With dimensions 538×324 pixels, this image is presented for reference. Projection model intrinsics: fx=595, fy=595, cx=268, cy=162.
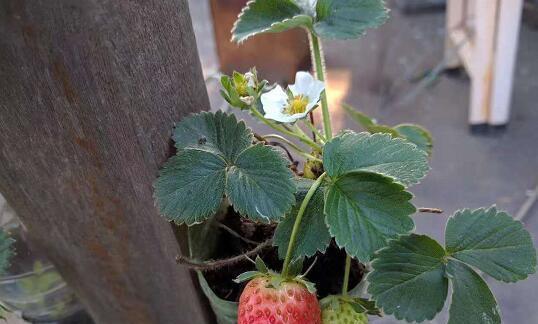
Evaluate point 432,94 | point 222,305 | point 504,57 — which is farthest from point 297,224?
point 432,94

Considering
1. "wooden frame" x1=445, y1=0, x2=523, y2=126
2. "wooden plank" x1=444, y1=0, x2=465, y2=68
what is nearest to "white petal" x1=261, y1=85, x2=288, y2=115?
"wooden frame" x1=445, y1=0, x2=523, y2=126

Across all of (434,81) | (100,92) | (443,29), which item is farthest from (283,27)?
(443,29)

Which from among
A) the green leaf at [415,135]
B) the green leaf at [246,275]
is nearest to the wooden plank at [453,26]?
the green leaf at [415,135]

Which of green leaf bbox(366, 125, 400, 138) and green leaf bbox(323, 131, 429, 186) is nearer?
green leaf bbox(323, 131, 429, 186)

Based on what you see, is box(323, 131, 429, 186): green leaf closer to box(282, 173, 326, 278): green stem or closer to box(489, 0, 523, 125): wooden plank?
box(282, 173, 326, 278): green stem

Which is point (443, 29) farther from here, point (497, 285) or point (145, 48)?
point (145, 48)

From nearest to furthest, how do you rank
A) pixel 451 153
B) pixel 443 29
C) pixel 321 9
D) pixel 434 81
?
pixel 321 9 < pixel 451 153 < pixel 434 81 < pixel 443 29

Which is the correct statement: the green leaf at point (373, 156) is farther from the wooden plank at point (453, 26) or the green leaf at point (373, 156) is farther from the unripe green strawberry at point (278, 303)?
the wooden plank at point (453, 26)
